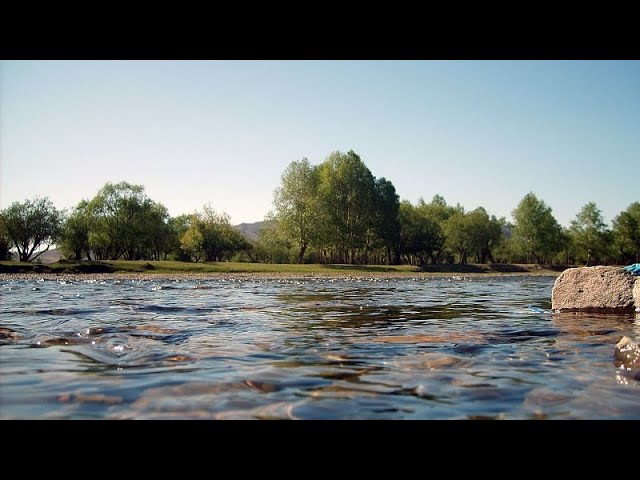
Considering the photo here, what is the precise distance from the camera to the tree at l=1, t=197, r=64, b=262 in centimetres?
8081

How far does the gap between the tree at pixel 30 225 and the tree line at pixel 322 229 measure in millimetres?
159

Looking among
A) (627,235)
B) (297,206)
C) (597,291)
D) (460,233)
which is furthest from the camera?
(460,233)

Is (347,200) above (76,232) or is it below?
above

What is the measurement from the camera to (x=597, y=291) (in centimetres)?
1088

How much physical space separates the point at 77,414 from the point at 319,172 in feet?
255

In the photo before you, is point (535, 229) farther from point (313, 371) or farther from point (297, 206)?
point (313, 371)

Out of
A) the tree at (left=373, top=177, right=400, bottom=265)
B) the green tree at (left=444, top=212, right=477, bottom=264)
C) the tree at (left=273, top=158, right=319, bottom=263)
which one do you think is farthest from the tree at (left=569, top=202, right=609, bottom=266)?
the tree at (left=273, top=158, right=319, bottom=263)

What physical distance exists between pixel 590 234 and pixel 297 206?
65.7 meters

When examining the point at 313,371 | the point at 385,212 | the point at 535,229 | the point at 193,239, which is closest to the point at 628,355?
the point at 313,371

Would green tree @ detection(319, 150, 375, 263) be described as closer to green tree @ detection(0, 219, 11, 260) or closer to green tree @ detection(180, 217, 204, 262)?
green tree @ detection(180, 217, 204, 262)

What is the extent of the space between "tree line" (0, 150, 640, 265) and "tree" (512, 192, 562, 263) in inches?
8.3
